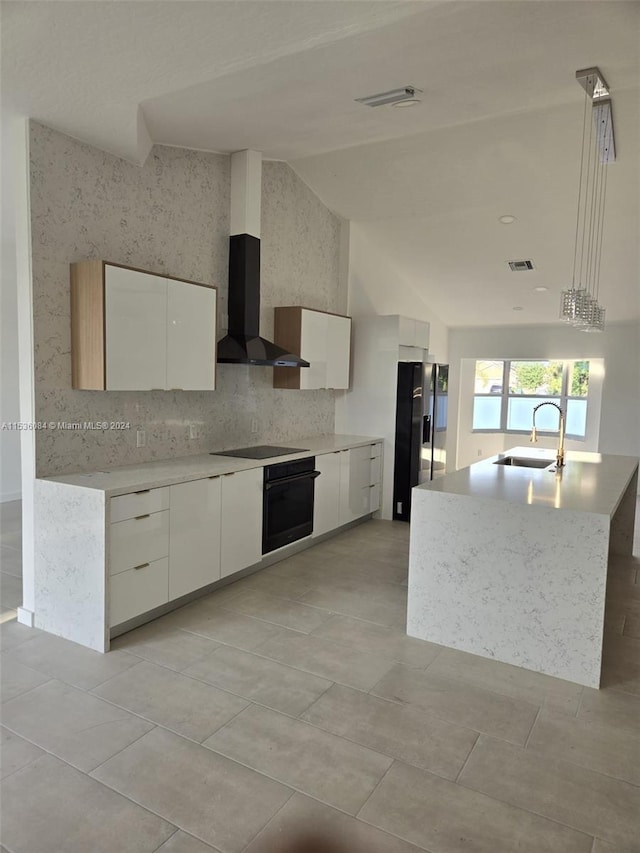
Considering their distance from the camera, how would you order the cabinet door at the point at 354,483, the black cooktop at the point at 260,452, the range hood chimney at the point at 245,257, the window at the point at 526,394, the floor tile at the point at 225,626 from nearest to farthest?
the floor tile at the point at 225,626 < the black cooktop at the point at 260,452 < the range hood chimney at the point at 245,257 < the cabinet door at the point at 354,483 < the window at the point at 526,394

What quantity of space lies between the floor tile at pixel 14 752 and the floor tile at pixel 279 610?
1.43 m

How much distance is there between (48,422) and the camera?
127 inches

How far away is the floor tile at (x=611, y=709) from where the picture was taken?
2447 mm

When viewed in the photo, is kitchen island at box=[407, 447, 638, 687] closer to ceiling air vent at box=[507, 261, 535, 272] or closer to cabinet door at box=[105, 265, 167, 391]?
cabinet door at box=[105, 265, 167, 391]

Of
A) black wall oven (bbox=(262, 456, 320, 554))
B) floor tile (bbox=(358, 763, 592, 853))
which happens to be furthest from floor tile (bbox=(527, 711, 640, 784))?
black wall oven (bbox=(262, 456, 320, 554))

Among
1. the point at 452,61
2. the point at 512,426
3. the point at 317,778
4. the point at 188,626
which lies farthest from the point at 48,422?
the point at 512,426

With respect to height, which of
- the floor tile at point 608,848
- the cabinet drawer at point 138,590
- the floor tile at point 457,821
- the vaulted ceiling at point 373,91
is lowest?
the floor tile at point 457,821

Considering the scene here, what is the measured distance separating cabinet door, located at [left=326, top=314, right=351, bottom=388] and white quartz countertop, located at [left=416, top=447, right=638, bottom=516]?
1.88 metres

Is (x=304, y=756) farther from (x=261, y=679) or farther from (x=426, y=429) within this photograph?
(x=426, y=429)

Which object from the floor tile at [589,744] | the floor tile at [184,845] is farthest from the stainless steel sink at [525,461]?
the floor tile at [184,845]

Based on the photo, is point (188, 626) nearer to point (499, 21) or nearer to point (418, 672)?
point (418, 672)

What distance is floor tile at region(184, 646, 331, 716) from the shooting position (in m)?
2.57

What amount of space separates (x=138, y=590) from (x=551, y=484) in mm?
2455

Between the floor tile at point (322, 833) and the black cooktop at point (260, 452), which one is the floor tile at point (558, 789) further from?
the black cooktop at point (260, 452)
